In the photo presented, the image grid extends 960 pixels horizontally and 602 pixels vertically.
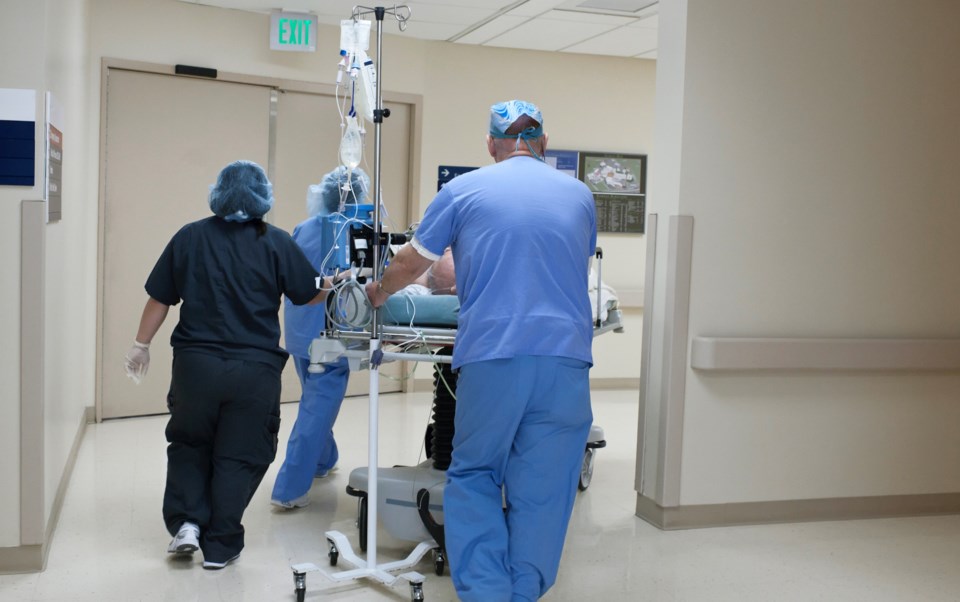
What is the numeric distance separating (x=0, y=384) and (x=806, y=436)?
3137mm

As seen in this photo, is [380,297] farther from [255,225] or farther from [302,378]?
[302,378]

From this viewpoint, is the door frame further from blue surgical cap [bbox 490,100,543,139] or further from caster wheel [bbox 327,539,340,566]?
blue surgical cap [bbox 490,100,543,139]

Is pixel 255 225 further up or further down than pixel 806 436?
further up

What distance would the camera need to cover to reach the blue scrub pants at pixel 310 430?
157 inches

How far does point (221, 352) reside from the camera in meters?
3.33

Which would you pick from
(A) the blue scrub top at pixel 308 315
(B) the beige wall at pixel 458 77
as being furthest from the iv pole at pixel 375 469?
(B) the beige wall at pixel 458 77

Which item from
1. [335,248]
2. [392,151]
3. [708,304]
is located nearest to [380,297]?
[335,248]

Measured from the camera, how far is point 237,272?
3.34 metres

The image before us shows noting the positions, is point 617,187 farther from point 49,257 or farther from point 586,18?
point 49,257

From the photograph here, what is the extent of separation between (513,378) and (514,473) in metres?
0.28

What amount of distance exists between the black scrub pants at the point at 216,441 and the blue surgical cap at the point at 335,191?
931mm

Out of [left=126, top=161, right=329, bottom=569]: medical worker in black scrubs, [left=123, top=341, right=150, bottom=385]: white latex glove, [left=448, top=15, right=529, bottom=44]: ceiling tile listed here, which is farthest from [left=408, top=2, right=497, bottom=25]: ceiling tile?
[left=123, top=341, right=150, bottom=385]: white latex glove

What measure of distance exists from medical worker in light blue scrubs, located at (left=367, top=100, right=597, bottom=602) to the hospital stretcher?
1.10ft

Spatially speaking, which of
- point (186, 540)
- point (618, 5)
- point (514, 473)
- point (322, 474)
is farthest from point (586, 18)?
point (186, 540)
